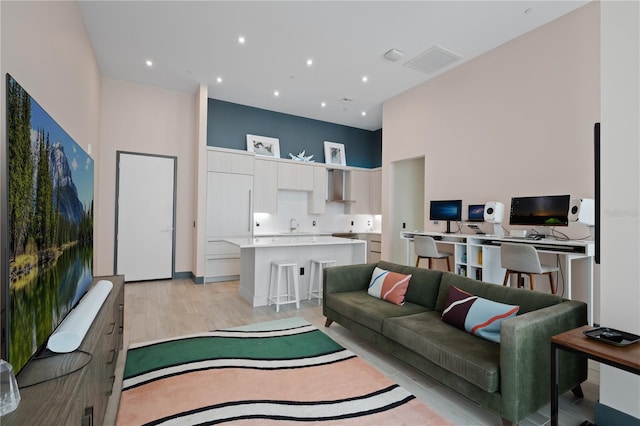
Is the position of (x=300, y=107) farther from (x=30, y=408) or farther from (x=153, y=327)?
(x=30, y=408)

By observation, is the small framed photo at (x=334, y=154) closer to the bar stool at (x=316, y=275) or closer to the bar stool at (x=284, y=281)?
the bar stool at (x=316, y=275)

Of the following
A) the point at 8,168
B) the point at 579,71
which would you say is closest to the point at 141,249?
the point at 8,168

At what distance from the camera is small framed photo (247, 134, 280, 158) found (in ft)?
21.4

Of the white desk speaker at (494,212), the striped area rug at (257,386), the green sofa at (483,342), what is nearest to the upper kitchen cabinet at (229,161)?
the striped area rug at (257,386)

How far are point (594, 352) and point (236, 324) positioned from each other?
305cm

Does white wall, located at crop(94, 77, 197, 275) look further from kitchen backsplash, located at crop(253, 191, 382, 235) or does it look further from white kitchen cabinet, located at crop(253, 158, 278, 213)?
kitchen backsplash, located at crop(253, 191, 382, 235)

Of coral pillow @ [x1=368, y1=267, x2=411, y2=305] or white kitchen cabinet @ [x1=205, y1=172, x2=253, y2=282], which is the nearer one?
coral pillow @ [x1=368, y1=267, x2=411, y2=305]

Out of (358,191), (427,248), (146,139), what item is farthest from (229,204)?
(427,248)

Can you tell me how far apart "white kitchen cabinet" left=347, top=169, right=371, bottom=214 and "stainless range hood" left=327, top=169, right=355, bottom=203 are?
139 mm

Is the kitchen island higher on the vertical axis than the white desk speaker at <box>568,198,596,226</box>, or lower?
lower

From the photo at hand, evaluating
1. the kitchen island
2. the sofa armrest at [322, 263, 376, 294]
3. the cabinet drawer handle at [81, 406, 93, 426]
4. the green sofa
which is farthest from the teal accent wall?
the cabinet drawer handle at [81, 406, 93, 426]

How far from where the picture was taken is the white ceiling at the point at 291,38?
355 cm

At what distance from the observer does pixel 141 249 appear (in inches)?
219

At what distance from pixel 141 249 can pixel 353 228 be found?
4578 millimetres
